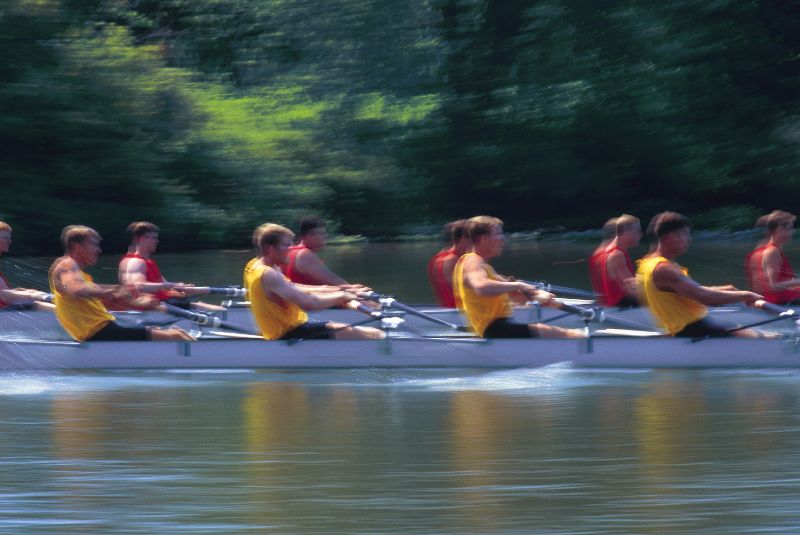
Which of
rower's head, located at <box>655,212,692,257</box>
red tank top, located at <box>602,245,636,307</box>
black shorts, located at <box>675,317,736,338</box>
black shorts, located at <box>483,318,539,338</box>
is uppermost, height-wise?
red tank top, located at <box>602,245,636,307</box>

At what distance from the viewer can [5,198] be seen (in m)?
29.2

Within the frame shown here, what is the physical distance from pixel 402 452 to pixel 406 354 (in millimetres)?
2966

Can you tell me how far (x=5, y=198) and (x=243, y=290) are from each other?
1585cm

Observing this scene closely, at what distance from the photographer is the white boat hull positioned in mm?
11930

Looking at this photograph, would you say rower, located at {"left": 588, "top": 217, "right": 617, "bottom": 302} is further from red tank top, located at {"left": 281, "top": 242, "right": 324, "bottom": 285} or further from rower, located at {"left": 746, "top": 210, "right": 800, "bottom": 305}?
red tank top, located at {"left": 281, "top": 242, "right": 324, "bottom": 285}

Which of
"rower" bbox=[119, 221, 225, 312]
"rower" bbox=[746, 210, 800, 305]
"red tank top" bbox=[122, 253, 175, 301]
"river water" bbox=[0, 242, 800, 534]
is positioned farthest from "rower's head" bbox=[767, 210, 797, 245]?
"red tank top" bbox=[122, 253, 175, 301]

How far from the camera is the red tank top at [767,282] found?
13.2 meters

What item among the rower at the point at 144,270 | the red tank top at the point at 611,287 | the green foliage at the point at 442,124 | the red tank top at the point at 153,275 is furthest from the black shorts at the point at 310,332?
the green foliage at the point at 442,124

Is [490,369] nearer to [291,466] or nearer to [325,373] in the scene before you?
[325,373]

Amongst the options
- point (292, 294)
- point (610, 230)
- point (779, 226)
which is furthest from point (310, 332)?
point (779, 226)

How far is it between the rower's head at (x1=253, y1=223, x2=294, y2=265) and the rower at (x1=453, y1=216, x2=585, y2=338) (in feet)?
4.33

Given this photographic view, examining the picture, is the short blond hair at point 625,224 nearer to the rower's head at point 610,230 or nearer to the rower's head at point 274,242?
the rower's head at point 610,230

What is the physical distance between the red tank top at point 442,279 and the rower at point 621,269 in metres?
1.35

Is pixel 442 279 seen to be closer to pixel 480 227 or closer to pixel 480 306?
pixel 480 306
